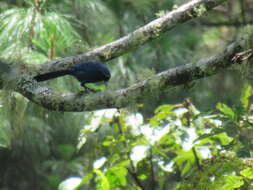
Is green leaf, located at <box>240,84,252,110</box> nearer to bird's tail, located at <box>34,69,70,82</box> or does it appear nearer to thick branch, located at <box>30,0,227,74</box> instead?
thick branch, located at <box>30,0,227,74</box>

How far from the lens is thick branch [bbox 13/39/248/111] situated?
8.16ft

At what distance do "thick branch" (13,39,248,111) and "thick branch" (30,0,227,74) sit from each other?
36 centimetres

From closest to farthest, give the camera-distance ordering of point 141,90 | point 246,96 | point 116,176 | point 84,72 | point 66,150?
point 141,90, point 246,96, point 116,176, point 84,72, point 66,150

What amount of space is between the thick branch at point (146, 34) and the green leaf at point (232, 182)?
3.40ft

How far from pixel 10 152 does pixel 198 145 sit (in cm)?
247

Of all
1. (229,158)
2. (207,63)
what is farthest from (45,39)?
(229,158)

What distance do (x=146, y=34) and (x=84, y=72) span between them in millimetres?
460

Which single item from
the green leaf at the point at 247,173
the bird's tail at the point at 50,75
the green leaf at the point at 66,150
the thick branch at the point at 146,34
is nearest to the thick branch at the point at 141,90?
the bird's tail at the point at 50,75

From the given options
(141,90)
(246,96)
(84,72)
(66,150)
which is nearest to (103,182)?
(141,90)

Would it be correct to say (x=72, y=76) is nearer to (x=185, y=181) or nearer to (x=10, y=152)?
(x=185, y=181)

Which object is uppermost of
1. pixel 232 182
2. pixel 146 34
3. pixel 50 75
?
pixel 146 34

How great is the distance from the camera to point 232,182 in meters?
2.34

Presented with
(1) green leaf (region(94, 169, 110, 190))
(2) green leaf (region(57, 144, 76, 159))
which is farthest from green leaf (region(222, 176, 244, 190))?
(2) green leaf (region(57, 144, 76, 159))

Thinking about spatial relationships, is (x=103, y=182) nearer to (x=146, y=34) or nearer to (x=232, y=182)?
(x=232, y=182)
